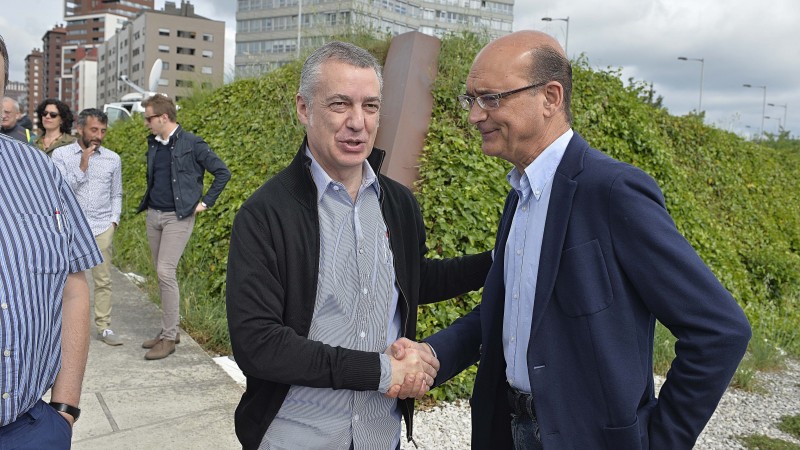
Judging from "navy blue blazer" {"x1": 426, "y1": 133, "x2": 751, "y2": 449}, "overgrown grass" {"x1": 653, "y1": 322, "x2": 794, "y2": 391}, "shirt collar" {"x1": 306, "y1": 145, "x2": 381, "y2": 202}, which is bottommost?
"overgrown grass" {"x1": 653, "y1": 322, "x2": 794, "y2": 391}

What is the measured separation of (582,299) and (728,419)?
4.54m

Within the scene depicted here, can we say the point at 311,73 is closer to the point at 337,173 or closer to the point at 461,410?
the point at 337,173

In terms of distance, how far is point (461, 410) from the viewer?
516cm

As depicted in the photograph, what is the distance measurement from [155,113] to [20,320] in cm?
465

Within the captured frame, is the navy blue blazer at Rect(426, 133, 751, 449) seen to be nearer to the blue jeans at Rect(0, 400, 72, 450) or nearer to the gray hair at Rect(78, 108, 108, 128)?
the blue jeans at Rect(0, 400, 72, 450)

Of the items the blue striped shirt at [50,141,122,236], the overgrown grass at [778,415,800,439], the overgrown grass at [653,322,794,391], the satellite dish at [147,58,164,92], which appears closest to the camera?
the overgrown grass at [778,415,800,439]

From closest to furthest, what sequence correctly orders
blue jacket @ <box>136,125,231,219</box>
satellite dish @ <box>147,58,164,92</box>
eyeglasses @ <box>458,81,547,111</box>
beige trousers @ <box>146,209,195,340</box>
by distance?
eyeglasses @ <box>458,81,547,111</box> → beige trousers @ <box>146,209,195,340</box> → blue jacket @ <box>136,125,231,219</box> → satellite dish @ <box>147,58,164,92</box>

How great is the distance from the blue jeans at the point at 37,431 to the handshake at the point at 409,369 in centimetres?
98

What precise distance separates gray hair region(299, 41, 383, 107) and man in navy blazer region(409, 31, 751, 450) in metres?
0.39

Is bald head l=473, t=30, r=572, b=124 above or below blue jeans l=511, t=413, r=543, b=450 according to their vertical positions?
above

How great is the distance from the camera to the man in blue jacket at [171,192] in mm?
6031

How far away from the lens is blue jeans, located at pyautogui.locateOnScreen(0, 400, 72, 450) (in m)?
1.82

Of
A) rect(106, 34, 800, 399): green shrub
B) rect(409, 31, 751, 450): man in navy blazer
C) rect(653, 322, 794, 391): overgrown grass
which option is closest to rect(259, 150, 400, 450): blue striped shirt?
rect(409, 31, 751, 450): man in navy blazer

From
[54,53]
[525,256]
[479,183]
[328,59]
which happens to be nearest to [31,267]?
[328,59]
